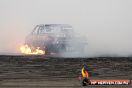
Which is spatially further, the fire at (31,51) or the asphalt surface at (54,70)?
the fire at (31,51)

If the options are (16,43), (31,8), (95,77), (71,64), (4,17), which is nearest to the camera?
(95,77)

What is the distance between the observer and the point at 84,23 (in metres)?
26.6

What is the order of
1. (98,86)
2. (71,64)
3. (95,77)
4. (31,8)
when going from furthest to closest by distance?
1. (31,8)
2. (71,64)
3. (95,77)
4. (98,86)

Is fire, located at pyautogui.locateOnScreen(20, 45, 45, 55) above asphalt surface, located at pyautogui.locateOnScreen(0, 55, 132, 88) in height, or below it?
above

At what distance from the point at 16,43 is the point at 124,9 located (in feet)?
21.7

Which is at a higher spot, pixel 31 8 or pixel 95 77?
pixel 31 8

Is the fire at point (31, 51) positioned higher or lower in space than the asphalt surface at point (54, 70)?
higher

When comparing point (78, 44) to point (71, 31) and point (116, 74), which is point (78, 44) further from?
point (116, 74)

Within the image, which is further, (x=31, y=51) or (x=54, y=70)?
(x=31, y=51)

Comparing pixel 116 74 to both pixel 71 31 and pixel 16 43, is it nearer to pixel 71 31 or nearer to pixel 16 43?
pixel 71 31

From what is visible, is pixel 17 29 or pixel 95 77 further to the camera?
pixel 17 29

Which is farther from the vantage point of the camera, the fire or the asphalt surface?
the fire

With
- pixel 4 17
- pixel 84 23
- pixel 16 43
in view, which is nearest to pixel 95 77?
pixel 16 43

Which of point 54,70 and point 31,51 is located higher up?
point 31,51
